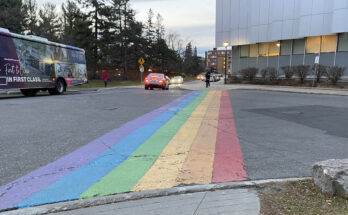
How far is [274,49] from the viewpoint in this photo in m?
32.2

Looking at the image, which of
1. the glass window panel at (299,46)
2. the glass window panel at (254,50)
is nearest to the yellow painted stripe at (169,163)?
the glass window panel at (299,46)

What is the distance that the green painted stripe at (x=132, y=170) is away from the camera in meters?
3.47

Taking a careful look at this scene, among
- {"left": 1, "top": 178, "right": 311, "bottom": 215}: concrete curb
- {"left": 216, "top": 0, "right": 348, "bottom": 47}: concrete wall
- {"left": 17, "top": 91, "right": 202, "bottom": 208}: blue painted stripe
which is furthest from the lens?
{"left": 216, "top": 0, "right": 348, "bottom": 47}: concrete wall

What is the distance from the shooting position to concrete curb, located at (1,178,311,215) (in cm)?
294

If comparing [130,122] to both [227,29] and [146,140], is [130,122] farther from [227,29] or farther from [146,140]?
[227,29]

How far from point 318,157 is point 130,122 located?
5.44 meters

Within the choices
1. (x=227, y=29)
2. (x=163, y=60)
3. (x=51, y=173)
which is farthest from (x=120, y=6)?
(x=51, y=173)

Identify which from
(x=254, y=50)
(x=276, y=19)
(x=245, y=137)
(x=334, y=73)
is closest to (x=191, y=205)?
(x=245, y=137)

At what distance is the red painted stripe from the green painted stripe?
3.96 feet

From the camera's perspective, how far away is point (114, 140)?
238 inches

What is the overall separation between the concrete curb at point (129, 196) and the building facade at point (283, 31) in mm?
26869

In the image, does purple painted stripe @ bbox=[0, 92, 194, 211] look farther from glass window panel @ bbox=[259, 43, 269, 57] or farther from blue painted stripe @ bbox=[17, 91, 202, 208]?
glass window panel @ bbox=[259, 43, 269, 57]

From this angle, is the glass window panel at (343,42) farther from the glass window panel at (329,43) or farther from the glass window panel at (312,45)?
the glass window panel at (312,45)

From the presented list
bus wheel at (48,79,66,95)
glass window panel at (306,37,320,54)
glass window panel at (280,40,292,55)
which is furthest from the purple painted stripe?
glass window panel at (280,40,292,55)
